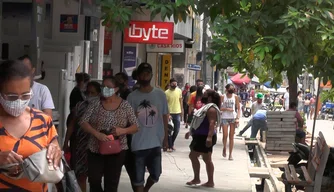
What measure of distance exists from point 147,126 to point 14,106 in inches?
211

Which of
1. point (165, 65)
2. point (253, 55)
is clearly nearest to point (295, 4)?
point (253, 55)

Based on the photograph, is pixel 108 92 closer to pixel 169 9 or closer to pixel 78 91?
pixel 169 9

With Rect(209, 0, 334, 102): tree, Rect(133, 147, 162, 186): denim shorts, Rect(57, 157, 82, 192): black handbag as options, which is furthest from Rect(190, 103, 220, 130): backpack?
Rect(57, 157, 82, 192): black handbag

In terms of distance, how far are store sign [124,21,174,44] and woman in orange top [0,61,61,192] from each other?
14531 millimetres

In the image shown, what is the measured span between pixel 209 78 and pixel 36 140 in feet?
161

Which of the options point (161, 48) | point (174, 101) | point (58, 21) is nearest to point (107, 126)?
point (58, 21)

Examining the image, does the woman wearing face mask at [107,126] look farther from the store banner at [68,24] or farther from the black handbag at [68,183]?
the store banner at [68,24]

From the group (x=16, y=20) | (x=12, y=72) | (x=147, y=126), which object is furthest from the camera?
(x=16, y=20)

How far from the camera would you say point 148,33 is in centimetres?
1923

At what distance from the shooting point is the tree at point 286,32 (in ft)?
29.9

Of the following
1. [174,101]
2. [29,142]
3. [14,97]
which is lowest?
[174,101]

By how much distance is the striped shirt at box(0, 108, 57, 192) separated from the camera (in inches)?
173

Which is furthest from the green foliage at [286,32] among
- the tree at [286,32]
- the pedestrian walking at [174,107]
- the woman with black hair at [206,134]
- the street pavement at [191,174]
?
the pedestrian walking at [174,107]

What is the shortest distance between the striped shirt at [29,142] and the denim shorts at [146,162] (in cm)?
500
